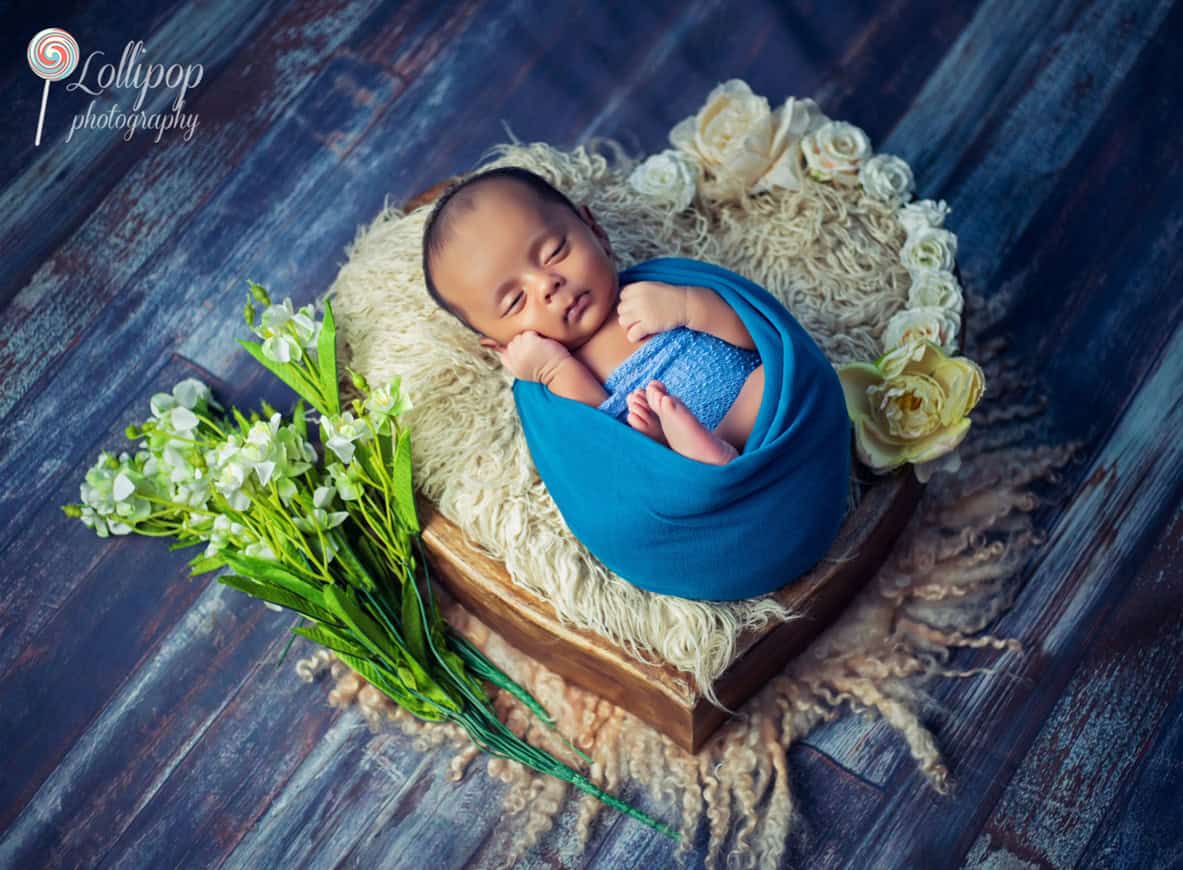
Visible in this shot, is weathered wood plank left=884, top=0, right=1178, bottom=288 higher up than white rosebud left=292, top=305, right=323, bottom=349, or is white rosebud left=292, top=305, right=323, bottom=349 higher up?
weathered wood plank left=884, top=0, right=1178, bottom=288

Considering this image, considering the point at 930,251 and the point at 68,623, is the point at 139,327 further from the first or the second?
the point at 930,251

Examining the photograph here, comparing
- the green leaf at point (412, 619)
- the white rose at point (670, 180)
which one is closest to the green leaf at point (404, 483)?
the green leaf at point (412, 619)

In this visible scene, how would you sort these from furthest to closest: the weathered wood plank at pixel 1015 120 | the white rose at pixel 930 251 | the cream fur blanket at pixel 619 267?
the weathered wood plank at pixel 1015 120 < the white rose at pixel 930 251 < the cream fur blanket at pixel 619 267

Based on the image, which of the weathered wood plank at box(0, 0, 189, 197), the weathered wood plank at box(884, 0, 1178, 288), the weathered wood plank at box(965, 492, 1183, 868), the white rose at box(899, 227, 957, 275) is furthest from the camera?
the weathered wood plank at box(0, 0, 189, 197)

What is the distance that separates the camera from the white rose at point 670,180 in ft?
6.16

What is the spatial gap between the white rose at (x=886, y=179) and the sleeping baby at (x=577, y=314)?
1.42 feet

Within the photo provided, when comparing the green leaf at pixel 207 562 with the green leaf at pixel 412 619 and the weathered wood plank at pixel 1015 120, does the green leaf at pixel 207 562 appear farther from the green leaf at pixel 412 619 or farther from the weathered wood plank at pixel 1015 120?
the weathered wood plank at pixel 1015 120

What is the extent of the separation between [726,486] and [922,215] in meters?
0.68

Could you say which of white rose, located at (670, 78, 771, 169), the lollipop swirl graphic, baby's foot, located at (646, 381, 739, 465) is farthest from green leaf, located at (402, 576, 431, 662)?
the lollipop swirl graphic

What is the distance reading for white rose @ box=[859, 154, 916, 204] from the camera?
183 centimetres

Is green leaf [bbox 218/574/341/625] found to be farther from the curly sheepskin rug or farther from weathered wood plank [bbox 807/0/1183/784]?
weathered wood plank [bbox 807/0/1183/784]

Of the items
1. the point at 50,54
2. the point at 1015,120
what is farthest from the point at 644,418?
the point at 50,54

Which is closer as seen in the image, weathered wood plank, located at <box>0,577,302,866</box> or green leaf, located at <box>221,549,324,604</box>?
green leaf, located at <box>221,549,324,604</box>

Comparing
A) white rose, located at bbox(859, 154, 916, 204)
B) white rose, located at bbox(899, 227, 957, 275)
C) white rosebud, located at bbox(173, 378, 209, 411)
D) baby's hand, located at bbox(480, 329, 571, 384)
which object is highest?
white rose, located at bbox(859, 154, 916, 204)
